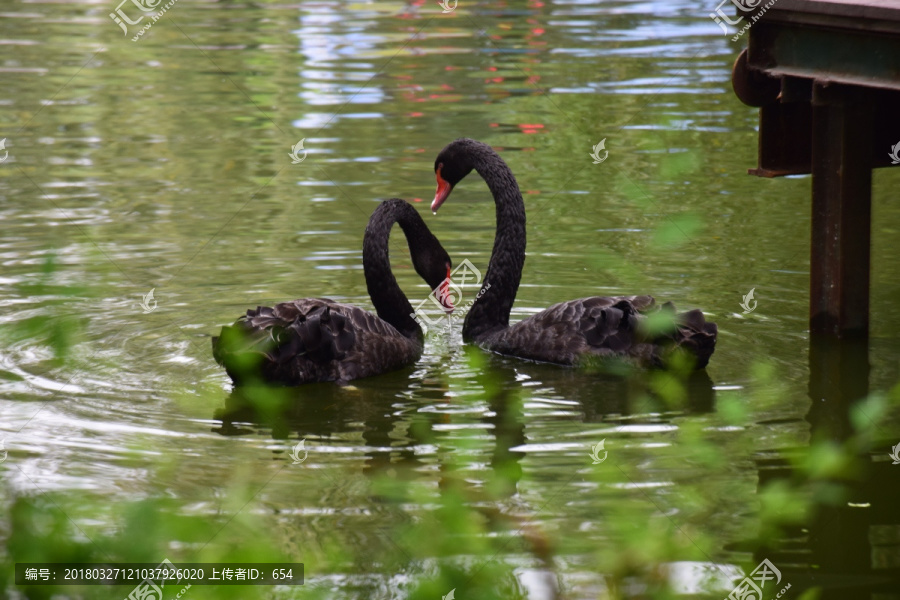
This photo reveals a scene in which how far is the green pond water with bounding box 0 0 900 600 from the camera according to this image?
3.53 m

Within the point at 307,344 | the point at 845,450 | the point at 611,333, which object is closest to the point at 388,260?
the point at 307,344

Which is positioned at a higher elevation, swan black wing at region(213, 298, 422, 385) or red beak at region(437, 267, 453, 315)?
swan black wing at region(213, 298, 422, 385)

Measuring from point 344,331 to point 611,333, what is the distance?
1192mm

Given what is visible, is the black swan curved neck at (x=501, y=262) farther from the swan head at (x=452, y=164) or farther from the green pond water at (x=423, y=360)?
the green pond water at (x=423, y=360)

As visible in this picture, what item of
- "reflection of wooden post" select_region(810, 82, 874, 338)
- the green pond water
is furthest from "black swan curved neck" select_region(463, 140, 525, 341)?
"reflection of wooden post" select_region(810, 82, 874, 338)

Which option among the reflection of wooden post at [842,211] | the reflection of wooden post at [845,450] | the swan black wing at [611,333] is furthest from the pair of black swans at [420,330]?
the reflection of wooden post at [842,211]

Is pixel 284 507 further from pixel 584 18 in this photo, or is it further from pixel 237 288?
pixel 584 18

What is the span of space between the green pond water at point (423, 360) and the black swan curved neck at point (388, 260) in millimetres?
284

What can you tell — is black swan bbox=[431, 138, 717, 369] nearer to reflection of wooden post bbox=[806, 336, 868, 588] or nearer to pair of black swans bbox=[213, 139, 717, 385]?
pair of black swans bbox=[213, 139, 717, 385]

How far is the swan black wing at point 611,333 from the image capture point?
5.39 m

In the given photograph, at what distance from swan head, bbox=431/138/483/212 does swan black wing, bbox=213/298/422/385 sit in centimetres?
114

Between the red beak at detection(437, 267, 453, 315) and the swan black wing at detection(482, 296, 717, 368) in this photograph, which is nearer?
the swan black wing at detection(482, 296, 717, 368)

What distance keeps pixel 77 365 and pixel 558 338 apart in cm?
A: 219

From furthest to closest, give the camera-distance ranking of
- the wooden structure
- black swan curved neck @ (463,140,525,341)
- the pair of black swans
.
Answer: black swan curved neck @ (463,140,525,341), the wooden structure, the pair of black swans
